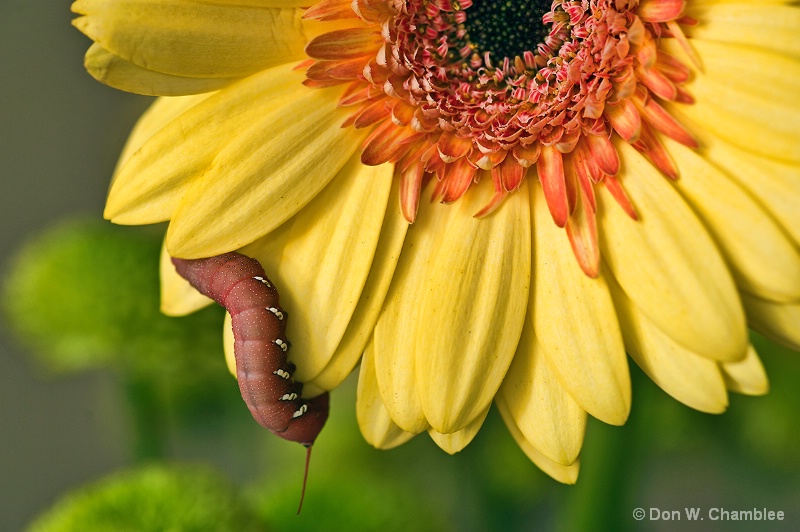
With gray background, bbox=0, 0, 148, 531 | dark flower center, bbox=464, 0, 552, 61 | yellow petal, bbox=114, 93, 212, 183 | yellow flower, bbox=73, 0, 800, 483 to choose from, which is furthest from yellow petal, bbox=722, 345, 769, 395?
gray background, bbox=0, 0, 148, 531

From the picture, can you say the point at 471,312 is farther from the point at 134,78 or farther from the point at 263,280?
the point at 134,78

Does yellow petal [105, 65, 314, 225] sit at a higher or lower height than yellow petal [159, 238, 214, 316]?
higher

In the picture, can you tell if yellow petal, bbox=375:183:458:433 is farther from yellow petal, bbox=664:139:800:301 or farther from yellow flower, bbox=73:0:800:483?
yellow petal, bbox=664:139:800:301

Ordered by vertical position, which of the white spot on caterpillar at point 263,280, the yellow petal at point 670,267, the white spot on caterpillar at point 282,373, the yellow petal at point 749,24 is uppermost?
the yellow petal at point 749,24

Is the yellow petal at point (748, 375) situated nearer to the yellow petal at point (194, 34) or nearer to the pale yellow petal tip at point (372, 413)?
Answer: the pale yellow petal tip at point (372, 413)

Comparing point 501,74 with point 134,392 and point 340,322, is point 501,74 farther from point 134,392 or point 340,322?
point 134,392

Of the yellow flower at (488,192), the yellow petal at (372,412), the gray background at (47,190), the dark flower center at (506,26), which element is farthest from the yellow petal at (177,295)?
the gray background at (47,190)

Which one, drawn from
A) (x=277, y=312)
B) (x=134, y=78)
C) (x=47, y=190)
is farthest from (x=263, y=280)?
(x=47, y=190)

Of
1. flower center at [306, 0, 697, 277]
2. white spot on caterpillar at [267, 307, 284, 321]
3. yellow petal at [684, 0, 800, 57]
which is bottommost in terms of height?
white spot on caterpillar at [267, 307, 284, 321]
